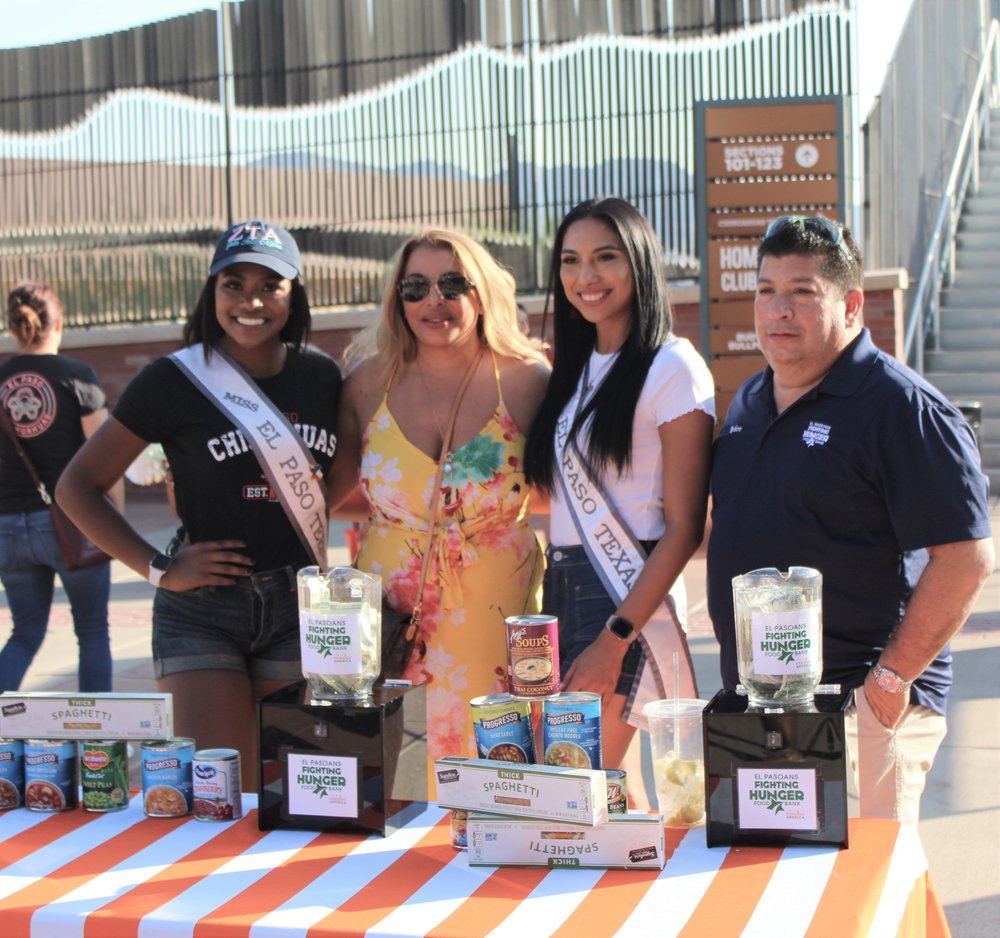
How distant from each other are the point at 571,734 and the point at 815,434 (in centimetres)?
88

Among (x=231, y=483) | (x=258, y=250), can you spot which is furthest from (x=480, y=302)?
(x=231, y=483)

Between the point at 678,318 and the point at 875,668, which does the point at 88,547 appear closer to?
the point at 875,668

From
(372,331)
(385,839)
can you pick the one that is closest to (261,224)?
(372,331)

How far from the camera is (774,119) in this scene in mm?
9109

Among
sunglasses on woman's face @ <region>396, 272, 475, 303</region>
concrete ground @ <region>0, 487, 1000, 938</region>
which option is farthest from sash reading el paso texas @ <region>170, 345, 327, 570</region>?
concrete ground @ <region>0, 487, 1000, 938</region>

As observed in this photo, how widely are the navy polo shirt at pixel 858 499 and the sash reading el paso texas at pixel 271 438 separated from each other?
109 centimetres

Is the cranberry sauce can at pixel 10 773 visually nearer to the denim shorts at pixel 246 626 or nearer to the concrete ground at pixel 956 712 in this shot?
the denim shorts at pixel 246 626

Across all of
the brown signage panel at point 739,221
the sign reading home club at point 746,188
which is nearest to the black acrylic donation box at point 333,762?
the sign reading home club at point 746,188

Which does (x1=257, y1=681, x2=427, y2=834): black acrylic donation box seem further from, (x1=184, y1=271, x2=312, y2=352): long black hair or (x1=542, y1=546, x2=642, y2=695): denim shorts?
(x1=184, y1=271, x2=312, y2=352): long black hair

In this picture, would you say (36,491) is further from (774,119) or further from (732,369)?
(774,119)

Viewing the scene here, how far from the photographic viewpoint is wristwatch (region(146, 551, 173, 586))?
3238 millimetres

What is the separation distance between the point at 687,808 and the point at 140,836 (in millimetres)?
1020

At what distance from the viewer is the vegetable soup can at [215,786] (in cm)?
245

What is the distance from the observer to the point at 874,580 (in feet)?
8.77
